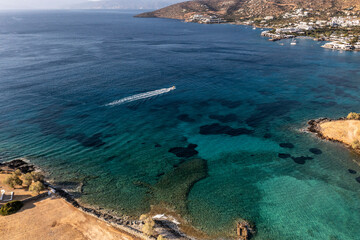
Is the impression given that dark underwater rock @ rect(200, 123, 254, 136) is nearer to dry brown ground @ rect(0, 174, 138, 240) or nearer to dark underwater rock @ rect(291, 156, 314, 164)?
dark underwater rock @ rect(291, 156, 314, 164)

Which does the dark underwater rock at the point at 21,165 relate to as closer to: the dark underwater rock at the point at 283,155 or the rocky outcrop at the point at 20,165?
the rocky outcrop at the point at 20,165

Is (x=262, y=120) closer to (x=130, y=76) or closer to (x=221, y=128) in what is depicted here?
(x=221, y=128)

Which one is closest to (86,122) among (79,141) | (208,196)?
(79,141)

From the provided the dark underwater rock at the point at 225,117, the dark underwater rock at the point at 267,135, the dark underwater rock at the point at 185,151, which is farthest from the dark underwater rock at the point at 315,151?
the dark underwater rock at the point at 185,151

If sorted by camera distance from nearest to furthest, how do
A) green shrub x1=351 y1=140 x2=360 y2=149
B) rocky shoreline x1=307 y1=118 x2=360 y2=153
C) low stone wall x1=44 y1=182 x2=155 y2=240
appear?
low stone wall x1=44 y1=182 x2=155 y2=240 → green shrub x1=351 y1=140 x2=360 y2=149 → rocky shoreline x1=307 y1=118 x2=360 y2=153

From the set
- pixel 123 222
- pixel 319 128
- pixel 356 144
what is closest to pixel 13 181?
pixel 123 222

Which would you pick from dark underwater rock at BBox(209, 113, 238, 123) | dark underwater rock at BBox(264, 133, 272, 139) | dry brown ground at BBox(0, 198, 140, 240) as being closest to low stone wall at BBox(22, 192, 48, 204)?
dry brown ground at BBox(0, 198, 140, 240)
